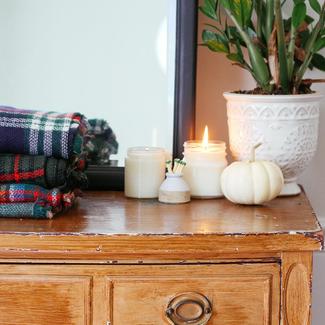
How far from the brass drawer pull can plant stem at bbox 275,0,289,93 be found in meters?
0.42

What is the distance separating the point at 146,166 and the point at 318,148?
0.42 metres

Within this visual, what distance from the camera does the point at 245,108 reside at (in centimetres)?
127

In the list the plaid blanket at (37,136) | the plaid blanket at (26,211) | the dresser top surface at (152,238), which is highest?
the plaid blanket at (37,136)

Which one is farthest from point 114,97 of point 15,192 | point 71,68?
point 15,192

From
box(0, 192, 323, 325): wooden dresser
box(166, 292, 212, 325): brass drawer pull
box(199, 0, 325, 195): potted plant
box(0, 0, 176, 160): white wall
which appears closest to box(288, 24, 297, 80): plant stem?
box(199, 0, 325, 195): potted plant

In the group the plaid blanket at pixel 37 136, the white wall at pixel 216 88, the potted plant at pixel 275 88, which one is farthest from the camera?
the white wall at pixel 216 88

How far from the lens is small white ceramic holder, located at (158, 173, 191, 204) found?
48.1 inches

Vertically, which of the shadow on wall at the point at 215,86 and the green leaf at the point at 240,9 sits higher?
the green leaf at the point at 240,9

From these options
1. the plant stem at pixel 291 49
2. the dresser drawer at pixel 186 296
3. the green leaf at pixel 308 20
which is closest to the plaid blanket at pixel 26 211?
the dresser drawer at pixel 186 296

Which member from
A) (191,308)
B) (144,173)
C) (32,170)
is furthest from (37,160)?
(191,308)

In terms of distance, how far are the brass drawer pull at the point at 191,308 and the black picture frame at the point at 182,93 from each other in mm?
355

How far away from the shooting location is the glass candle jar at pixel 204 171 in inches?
49.3

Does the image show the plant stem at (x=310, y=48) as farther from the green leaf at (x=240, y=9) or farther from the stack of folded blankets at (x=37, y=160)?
the stack of folded blankets at (x=37, y=160)

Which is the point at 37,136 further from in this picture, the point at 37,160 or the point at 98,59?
the point at 98,59
